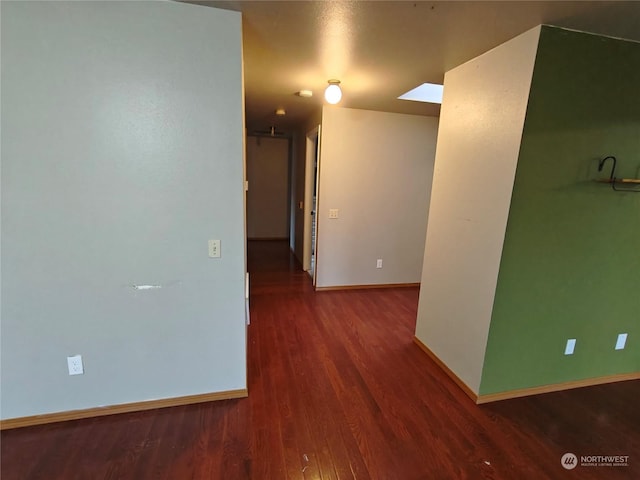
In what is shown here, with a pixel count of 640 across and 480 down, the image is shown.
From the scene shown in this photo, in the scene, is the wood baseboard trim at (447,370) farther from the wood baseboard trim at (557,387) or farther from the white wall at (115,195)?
the white wall at (115,195)

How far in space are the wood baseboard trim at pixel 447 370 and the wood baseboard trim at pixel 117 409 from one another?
58.7 inches

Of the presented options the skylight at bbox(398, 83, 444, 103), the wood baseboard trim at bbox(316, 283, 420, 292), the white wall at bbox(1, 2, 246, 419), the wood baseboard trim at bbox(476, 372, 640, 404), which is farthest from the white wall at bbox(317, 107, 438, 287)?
the wood baseboard trim at bbox(476, 372, 640, 404)

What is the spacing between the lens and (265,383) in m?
2.11

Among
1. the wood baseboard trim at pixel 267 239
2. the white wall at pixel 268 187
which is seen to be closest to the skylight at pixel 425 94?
the white wall at pixel 268 187

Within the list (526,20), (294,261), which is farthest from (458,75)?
(294,261)

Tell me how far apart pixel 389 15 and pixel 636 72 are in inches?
58.8

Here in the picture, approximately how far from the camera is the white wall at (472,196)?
172 centimetres

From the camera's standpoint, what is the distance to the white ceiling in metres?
1.43

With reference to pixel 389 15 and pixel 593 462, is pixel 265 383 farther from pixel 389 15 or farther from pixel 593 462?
pixel 389 15

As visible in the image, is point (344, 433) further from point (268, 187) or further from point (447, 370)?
point (268, 187)

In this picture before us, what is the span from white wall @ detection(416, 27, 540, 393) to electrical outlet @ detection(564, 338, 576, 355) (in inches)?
26.3

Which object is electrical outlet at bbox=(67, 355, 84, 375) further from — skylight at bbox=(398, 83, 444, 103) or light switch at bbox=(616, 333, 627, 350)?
light switch at bbox=(616, 333, 627, 350)

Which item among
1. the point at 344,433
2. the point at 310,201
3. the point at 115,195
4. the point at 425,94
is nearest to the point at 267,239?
the point at 310,201

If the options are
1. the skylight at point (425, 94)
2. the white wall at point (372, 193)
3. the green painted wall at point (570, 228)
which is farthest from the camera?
the white wall at point (372, 193)
